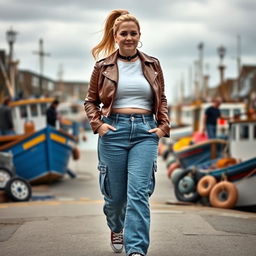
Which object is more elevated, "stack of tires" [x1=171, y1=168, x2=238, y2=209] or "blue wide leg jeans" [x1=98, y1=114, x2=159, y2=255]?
"blue wide leg jeans" [x1=98, y1=114, x2=159, y2=255]

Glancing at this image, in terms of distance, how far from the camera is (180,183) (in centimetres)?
1466

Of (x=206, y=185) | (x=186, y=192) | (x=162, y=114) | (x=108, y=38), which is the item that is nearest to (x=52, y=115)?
(x=186, y=192)

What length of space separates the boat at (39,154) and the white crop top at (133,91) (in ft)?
43.8

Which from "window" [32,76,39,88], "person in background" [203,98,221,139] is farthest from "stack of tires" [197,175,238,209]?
"window" [32,76,39,88]

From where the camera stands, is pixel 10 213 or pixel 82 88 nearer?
pixel 10 213

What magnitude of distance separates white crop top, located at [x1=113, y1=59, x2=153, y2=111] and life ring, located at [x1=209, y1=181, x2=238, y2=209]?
7.36m

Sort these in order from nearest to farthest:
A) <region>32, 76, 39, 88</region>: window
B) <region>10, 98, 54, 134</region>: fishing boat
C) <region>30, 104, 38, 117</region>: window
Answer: <region>10, 98, 54, 134</region>: fishing boat, <region>30, 104, 38, 117</region>: window, <region>32, 76, 39, 88</region>: window

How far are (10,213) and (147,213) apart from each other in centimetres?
494

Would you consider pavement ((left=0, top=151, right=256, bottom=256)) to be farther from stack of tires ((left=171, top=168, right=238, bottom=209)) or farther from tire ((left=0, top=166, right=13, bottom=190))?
tire ((left=0, top=166, right=13, bottom=190))

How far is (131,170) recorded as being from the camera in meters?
5.87

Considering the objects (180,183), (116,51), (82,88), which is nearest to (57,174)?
(180,183)

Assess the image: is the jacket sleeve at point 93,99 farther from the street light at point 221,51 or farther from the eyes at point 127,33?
the street light at point 221,51

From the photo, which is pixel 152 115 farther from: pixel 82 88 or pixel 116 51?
pixel 82 88

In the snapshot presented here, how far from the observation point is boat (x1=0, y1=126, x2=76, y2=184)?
19406 mm
